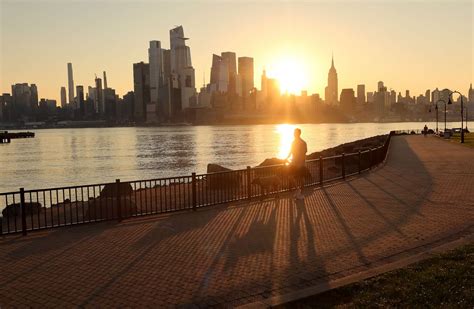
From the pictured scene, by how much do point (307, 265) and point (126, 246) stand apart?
4213mm

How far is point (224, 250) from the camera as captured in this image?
9.61 meters

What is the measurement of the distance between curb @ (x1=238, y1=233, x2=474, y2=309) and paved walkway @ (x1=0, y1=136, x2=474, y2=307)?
0.29 metres

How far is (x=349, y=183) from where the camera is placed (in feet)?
63.3

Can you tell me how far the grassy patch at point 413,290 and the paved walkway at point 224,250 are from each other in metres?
0.72

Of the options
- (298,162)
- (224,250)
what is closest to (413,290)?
(224,250)

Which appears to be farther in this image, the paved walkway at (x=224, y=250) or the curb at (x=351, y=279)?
the paved walkway at (x=224, y=250)

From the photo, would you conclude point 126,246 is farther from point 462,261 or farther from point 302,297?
point 462,261

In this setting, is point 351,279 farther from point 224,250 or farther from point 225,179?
point 225,179

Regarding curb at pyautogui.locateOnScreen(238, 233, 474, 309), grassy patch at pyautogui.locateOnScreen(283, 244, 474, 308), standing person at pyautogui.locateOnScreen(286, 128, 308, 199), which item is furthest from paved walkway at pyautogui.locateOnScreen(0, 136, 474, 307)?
standing person at pyautogui.locateOnScreen(286, 128, 308, 199)

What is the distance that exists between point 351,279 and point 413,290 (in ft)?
3.39

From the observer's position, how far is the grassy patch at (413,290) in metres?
6.30

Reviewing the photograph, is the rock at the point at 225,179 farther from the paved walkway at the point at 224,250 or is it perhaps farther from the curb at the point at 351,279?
the curb at the point at 351,279

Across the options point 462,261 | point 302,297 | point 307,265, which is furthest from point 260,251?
point 462,261

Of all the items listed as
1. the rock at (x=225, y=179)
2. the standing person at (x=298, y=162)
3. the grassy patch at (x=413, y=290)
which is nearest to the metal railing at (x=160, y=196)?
the rock at (x=225, y=179)
